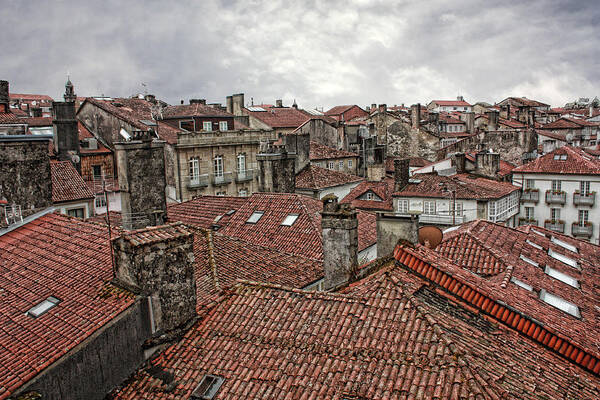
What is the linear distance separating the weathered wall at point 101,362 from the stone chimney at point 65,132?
26.1m

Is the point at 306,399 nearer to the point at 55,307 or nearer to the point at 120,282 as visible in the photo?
the point at 120,282

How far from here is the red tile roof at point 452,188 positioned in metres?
36.5

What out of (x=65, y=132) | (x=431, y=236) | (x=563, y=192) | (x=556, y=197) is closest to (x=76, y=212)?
(x=65, y=132)

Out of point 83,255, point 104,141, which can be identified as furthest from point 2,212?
point 104,141

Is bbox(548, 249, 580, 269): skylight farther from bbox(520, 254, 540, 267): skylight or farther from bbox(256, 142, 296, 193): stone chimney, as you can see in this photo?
bbox(256, 142, 296, 193): stone chimney

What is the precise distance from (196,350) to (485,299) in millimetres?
5418

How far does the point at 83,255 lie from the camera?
1098 centimetres

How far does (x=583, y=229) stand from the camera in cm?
4262

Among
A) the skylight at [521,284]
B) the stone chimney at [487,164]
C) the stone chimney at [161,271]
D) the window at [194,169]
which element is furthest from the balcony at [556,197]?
the stone chimney at [161,271]

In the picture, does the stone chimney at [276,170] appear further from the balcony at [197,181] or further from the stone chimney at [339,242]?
the balcony at [197,181]

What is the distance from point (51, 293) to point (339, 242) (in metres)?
6.24

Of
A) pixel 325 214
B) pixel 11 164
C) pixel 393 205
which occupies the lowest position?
pixel 393 205

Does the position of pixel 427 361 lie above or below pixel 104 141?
below

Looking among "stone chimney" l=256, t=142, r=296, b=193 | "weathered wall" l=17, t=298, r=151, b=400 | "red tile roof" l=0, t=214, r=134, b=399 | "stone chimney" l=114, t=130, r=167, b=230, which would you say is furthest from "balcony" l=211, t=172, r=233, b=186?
"weathered wall" l=17, t=298, r=151, b=400
